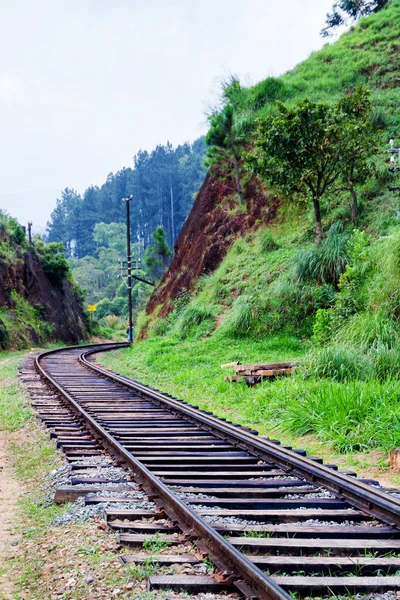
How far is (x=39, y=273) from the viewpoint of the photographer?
43688 millimetres

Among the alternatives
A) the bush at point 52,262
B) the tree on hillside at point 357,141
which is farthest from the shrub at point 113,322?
the tree on hillside at point 357,141

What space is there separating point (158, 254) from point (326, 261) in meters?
31.2

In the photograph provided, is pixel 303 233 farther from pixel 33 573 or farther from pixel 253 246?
pixel 33 573

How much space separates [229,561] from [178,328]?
60.8 feet

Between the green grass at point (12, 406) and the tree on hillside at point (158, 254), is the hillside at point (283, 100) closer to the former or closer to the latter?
the tree on hillside at point (158, 254)

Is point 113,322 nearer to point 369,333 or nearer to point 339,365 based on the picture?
point 369,333

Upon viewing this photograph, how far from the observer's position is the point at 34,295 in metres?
40.5

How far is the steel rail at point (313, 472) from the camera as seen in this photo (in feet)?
14.8

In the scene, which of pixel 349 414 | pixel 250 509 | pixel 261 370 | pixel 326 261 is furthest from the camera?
pixel 326 261

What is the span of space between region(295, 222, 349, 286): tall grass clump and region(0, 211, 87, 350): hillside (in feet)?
61.6

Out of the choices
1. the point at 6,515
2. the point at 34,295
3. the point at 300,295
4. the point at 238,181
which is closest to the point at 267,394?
the point at 6,515

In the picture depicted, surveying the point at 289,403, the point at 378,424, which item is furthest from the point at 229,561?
the point at 289,403

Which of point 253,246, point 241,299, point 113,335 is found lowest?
point 113,335

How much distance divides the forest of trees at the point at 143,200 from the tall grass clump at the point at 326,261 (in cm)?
7489
